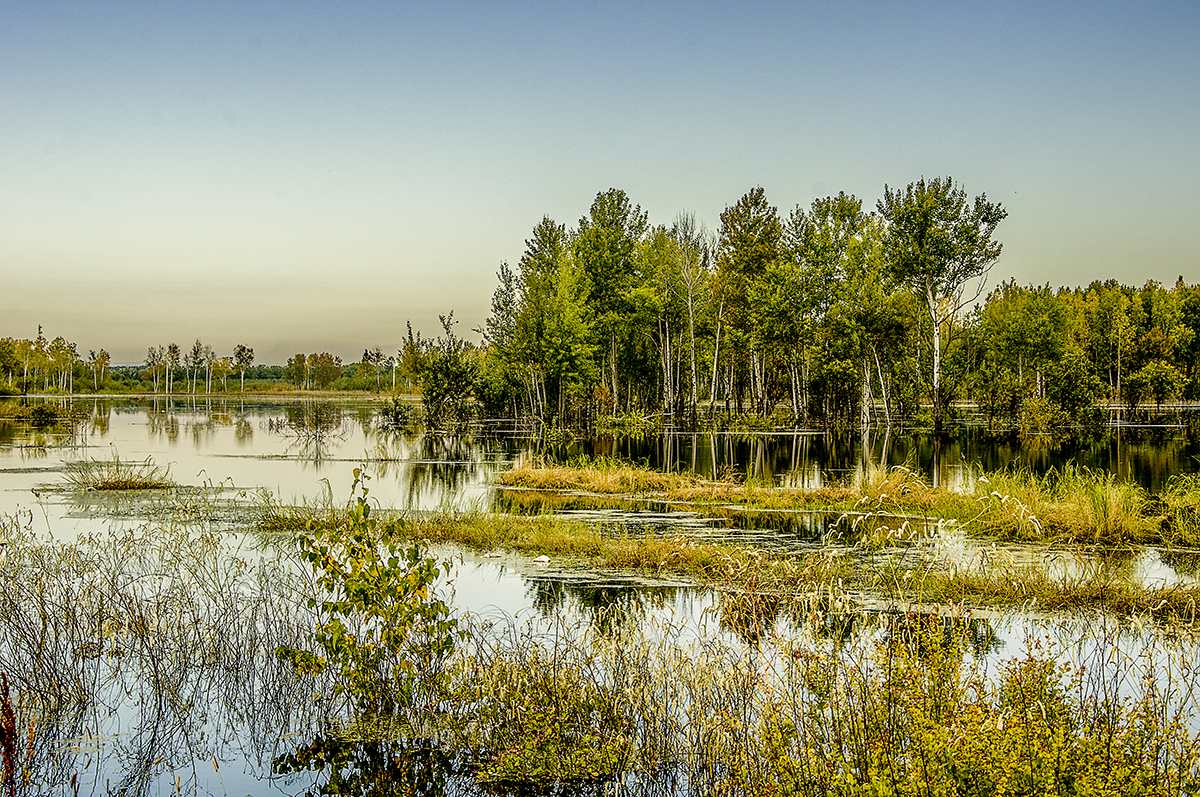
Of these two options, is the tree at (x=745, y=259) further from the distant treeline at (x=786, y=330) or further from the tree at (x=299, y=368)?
the tree at (x=299, y=368)

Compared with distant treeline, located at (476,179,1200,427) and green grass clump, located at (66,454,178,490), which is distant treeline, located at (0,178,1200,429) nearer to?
distant treeline, located at (476,179,1200,427)

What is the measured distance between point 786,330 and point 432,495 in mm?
36987

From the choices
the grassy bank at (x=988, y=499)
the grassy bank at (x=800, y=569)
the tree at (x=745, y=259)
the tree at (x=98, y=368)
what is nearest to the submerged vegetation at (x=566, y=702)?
the grassy bank at (x=800, y=569)

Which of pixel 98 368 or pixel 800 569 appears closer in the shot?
pixel 800 569

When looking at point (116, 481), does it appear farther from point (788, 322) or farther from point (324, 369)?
point (324, 369)

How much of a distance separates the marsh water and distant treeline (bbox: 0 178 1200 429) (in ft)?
16.6

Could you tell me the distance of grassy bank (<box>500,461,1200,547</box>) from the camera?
15.5 m

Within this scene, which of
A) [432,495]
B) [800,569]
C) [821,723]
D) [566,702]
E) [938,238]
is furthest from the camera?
[938,238]

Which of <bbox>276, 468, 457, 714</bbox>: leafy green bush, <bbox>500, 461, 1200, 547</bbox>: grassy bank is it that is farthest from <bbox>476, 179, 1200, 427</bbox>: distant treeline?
<bbox>276, 468, 457, 714</bbox>: leafy green bush

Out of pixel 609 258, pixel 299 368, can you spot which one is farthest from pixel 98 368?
pixel 609 258

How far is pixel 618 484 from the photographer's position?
23812 mm

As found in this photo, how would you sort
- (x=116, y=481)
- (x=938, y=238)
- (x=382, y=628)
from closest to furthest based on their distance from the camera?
(x=382, y=628), (x=116, y=481), (x=938, y=238)

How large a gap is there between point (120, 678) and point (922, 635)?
7224 mm

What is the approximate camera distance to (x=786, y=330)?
2205 inches
